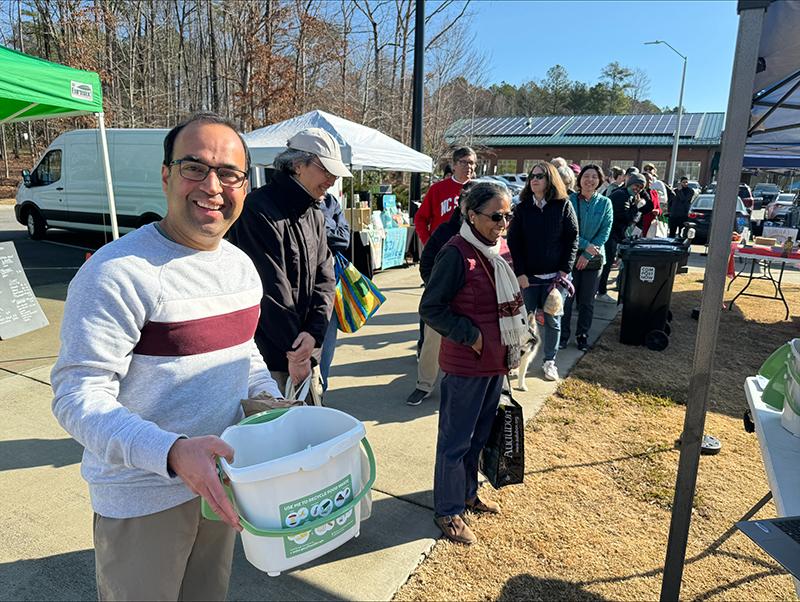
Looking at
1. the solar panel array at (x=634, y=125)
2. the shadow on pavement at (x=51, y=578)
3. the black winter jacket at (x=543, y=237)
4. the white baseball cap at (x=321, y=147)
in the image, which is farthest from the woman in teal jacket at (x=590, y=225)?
the solar panel array at (x=634, y=125)

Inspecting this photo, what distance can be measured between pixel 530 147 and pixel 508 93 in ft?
90.0

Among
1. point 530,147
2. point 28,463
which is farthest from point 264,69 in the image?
point 530,147

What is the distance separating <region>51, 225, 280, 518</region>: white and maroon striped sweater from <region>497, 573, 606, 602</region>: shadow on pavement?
168cm

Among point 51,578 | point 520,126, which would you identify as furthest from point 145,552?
point 520,126

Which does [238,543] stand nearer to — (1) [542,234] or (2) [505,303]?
(2) [505,303]

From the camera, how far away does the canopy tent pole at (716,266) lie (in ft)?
5.90

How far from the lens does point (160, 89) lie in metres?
25.7

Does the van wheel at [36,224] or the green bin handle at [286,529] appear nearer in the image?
the green bin handle at [286,529]

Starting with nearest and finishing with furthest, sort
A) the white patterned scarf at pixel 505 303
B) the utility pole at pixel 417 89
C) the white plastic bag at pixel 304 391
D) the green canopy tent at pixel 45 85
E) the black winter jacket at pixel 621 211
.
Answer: the white plastic bag at pixel 304 391, the white patterned scarf at pixel 505 303, the green canopy tent at pixel 45 85, the black winter jacket at pixel 621 211, the utility pole at pixel 417 89

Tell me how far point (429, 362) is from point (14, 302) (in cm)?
471

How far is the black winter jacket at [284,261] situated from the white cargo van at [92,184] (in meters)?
9.05

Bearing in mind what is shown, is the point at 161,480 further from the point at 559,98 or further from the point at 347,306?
the point at 559,98

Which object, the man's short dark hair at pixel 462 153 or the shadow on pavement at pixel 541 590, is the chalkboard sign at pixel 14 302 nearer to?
the man's short dark hair at pixel 462 153

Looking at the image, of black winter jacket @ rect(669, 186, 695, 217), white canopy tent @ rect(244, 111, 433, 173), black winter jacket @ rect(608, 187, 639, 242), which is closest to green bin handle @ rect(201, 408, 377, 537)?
white canopy tent @ rect(244, 111, 433, 173)
